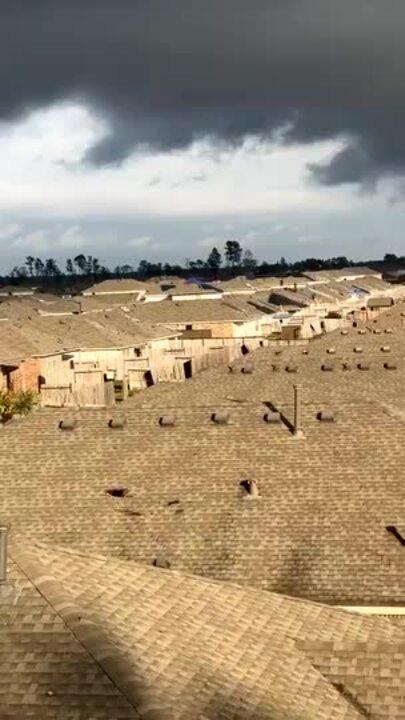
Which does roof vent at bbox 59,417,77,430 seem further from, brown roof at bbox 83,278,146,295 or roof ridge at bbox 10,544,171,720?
brown roof at bbox 83,278,146,295

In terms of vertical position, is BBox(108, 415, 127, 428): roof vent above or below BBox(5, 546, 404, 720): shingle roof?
above

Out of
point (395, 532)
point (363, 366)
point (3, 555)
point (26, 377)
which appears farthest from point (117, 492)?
point (26, 377)

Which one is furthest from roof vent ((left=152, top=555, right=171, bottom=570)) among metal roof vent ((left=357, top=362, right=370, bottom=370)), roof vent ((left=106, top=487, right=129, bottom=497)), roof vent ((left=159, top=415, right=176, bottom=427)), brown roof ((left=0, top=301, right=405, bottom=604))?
metal roof vent ((left=357, top=362, right=370, bottom=370))

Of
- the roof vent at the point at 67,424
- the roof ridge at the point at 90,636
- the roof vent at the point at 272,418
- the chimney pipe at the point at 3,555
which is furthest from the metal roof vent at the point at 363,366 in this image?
the chimney pipe at the point at 3,555

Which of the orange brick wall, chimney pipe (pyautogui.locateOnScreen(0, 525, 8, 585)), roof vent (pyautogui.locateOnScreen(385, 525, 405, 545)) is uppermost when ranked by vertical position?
chimney pipe (pyautogui.locateOnScreen(0, 525, 8, 585))

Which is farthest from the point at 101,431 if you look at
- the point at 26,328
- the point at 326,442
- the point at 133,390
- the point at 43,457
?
the point at 26,328

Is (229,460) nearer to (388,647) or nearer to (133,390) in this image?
(388,647)

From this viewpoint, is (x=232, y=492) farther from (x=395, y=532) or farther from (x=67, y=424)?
(x=67, y=424)

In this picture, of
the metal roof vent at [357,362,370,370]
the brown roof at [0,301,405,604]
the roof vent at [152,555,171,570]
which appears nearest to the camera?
the roof vent at [152,555,171,570]
